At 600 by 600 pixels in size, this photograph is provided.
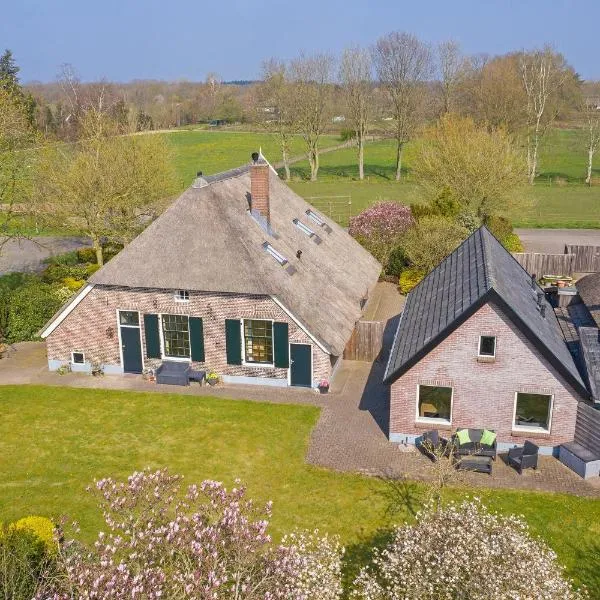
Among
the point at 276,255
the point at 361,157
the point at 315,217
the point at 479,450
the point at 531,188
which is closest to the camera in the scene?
the point at 479,450

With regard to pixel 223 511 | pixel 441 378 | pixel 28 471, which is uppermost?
pixel 223 511

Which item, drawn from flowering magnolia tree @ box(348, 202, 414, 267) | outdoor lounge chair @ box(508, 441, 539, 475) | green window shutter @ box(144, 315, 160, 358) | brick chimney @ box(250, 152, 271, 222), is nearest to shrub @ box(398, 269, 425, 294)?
flowering magnolia tree @ box(348, 202, 414, 267)

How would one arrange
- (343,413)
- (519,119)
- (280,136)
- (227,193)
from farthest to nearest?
1. (280,136)
2. (519,119)
3. (227,193)
4. (343,413)

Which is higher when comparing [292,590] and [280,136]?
[280,136]

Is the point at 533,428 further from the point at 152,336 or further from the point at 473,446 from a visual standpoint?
the point at 152,336

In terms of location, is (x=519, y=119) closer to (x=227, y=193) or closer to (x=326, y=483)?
(x=227, y=193)

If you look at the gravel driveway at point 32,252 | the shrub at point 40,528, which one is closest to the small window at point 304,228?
the shrub at point 40,528

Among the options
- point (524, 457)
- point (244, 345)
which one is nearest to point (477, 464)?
point (524, 457)

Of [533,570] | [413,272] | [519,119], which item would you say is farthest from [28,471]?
[519,119]
